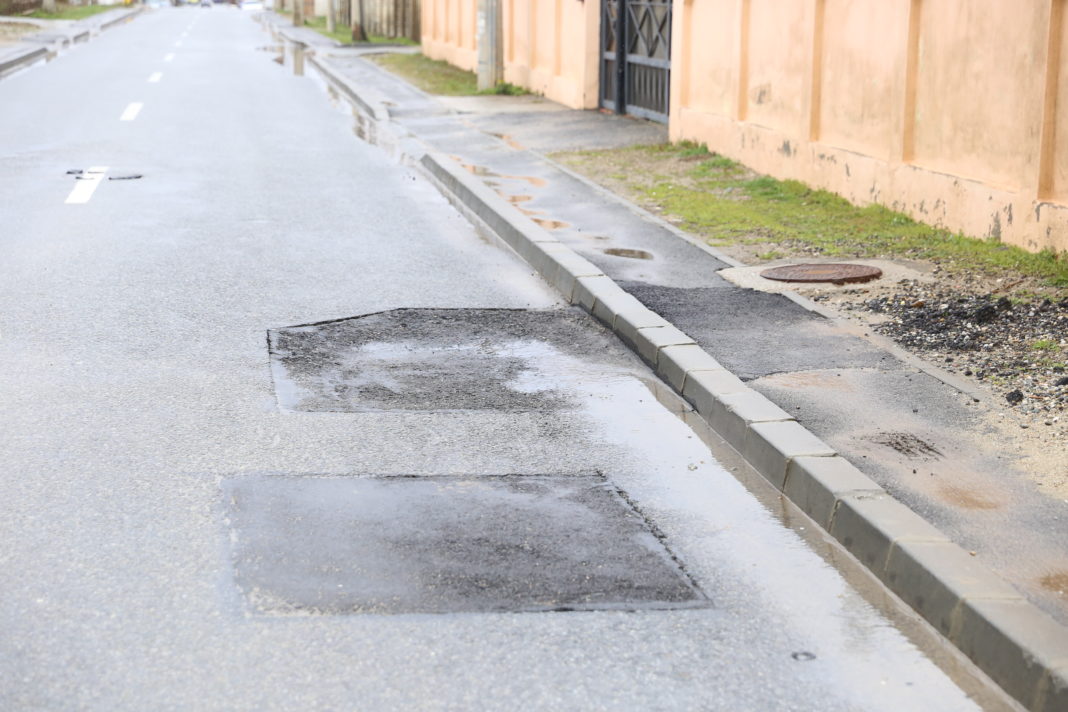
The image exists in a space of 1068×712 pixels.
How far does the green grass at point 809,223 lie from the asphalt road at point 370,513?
2.19 m

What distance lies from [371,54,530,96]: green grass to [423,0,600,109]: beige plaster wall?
567mm

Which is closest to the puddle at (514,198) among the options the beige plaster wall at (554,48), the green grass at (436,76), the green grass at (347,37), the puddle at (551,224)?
the puddle at (551,224)

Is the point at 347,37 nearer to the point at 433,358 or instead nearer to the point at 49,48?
the point at 49,48

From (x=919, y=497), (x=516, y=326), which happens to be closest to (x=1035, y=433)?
(x=919, y=497)

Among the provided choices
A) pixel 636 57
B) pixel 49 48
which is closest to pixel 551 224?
pixel 636 57

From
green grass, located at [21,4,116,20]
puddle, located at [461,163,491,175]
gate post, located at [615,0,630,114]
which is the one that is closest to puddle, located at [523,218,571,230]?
puddle, located at [461,163,491,175]

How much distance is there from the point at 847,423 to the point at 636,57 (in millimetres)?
13770

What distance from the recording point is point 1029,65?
30.7 feet

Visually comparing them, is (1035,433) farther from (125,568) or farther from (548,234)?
(548,234)

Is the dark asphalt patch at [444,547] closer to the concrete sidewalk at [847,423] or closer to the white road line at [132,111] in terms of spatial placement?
the concrete sidewalk at [847,423]

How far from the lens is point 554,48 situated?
22.3 metres

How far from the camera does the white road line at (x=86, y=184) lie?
12.4 meters

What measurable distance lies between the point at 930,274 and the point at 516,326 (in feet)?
9.35

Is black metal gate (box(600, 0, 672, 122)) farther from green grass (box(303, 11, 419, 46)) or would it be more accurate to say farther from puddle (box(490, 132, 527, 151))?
green grass (box(303, 11, 419, 46))
